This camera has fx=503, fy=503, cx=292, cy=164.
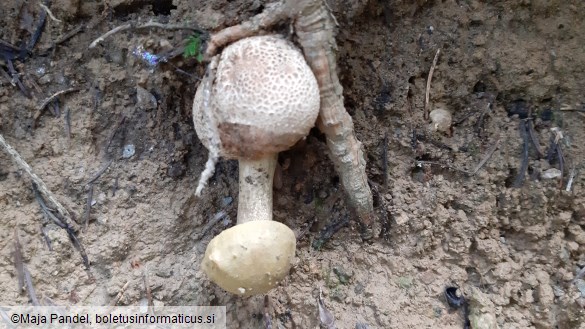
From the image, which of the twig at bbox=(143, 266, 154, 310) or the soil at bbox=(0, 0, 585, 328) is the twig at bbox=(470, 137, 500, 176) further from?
the twig at bbox=(143, 266, 154, 310)

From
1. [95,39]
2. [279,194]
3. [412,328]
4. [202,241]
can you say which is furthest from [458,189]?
[95,39]

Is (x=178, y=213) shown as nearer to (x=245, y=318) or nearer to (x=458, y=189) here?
(x=245, y=318)

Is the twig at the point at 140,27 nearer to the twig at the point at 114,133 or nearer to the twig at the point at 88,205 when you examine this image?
the twig at the point at 114,133

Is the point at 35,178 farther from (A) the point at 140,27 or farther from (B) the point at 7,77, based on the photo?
(A) the point at 140,27

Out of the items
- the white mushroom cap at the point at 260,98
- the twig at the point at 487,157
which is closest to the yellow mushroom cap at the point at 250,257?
the white mushroom cap at the point at 260,98

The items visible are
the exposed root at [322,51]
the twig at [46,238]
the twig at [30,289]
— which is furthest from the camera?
the twig at [46,238]

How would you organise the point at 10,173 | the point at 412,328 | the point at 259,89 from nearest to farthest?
the point at 259,89 < the point at 412,328 < the point at 10,173
